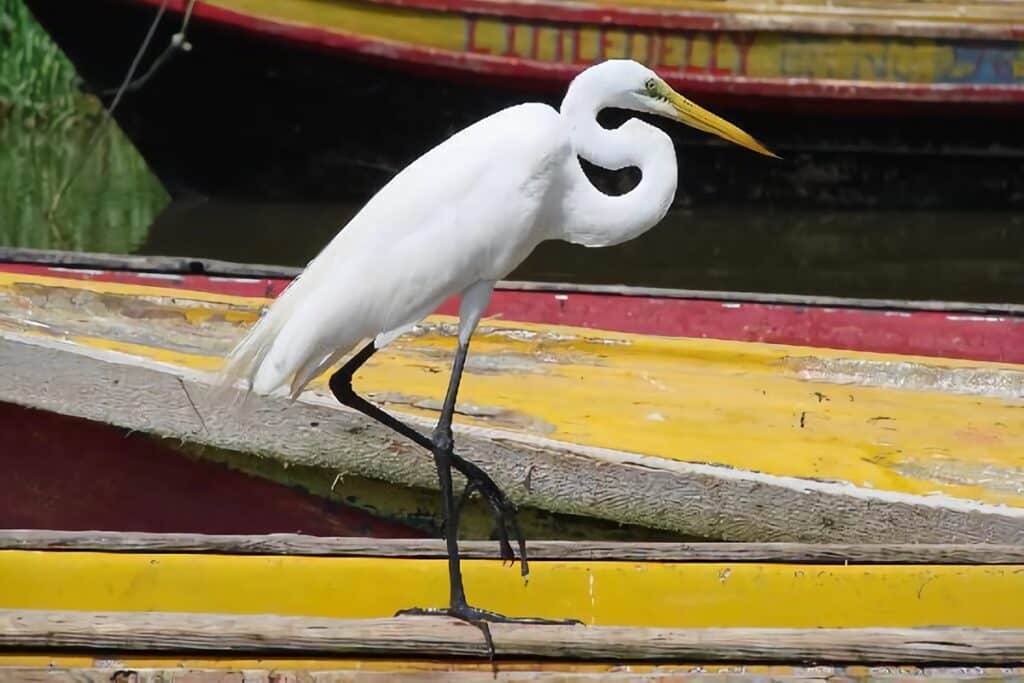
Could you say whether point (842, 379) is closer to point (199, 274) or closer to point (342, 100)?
point (199, 274)

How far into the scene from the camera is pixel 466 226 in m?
3.18

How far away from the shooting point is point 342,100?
10648 millimetres

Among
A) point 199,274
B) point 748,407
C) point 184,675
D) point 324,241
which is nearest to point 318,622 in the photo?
point 184,675

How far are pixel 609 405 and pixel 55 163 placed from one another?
360 inches

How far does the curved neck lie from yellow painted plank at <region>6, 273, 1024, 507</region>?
1.03 meters

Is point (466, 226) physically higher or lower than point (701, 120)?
lower

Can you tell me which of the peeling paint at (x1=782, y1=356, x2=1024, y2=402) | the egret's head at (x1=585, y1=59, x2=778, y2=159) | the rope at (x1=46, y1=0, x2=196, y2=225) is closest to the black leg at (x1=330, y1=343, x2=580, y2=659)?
the egret's head at (x1=585, y1=59, x2=778, y2=159)

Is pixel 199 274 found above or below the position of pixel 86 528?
above

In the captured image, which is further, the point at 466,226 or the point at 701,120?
the point at 701,120

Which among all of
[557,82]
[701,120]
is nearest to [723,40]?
[557,82]

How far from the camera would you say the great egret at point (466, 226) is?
10.4 feet

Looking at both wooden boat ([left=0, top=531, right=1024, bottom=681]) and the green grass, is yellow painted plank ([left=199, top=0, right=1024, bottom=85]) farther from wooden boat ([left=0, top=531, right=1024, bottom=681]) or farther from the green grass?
wooden boat ([left=0, top=531, right=1024, bottom=681])

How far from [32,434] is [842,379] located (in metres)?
2.41

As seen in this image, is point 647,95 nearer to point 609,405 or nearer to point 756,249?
point 609,405
